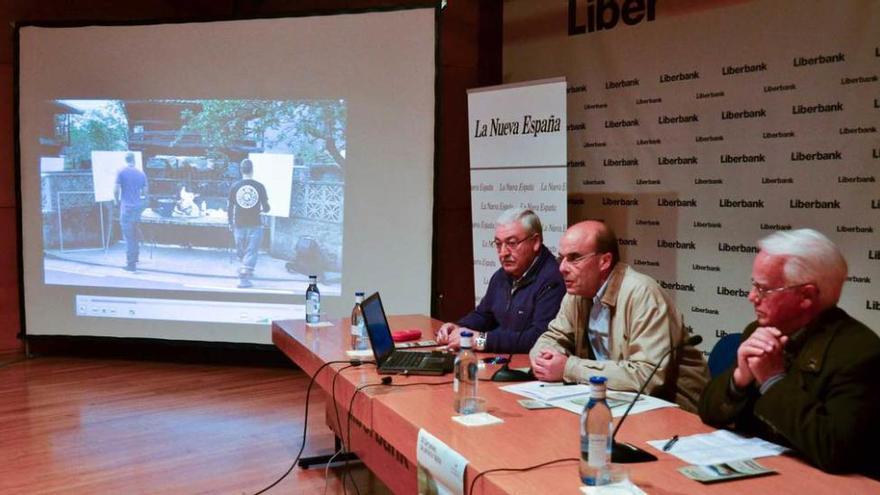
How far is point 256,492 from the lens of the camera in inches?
136

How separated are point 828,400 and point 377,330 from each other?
1577 mm

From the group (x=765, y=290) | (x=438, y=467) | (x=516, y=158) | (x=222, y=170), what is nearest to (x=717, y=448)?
(x=765, y=290)

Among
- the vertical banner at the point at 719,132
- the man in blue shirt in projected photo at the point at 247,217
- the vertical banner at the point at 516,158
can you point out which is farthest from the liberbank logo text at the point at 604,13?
the man in blue shirt in projected photo at the point at 247,217

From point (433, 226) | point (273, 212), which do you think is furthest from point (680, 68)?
point (273, 212)

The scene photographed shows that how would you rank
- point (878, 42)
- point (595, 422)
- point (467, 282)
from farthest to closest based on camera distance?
point (467, 282) < point (878, 42) < point (595, 422)

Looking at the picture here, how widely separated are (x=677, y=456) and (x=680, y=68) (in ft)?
11.2

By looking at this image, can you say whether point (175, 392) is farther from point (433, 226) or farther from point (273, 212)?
point (433, 226)

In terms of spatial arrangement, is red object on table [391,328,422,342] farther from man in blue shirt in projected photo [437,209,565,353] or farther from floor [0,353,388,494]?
floor [0,353,388,494]

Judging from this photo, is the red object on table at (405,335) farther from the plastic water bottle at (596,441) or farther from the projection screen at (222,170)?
the projection screen at (222,170)

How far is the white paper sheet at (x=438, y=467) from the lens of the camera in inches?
70.5

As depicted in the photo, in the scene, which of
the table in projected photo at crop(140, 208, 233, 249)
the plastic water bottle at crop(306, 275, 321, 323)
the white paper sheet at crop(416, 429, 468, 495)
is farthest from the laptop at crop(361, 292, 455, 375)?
the table in projected photo at crop(140, 208, 233, 249)

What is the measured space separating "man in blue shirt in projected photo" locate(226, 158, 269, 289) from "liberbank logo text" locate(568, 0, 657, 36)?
2.53 metres

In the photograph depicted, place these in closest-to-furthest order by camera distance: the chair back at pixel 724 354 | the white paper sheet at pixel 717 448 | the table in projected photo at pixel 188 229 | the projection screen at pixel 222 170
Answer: the white paper sheet at pixel 717 448
the chair back at pixel 724 354
the projection screen at pixel 222 170
the table in projected photo at pixel 188 229

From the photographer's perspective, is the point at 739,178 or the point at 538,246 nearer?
the point at 538,246
